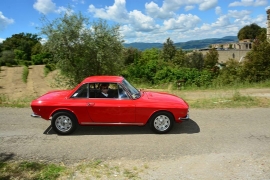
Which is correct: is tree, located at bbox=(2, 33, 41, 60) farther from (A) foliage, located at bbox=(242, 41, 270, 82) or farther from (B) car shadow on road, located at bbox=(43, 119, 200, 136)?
(B) car shadow on road, located at bbox=(43, 119, 200, 136)

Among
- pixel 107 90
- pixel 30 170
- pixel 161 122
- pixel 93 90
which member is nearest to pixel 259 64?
pixel 161 122

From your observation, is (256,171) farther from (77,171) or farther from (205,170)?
(77,171)

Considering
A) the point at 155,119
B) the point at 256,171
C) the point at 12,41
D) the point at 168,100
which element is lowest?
the point at 256,171

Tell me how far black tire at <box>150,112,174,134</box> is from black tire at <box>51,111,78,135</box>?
209 centimetres

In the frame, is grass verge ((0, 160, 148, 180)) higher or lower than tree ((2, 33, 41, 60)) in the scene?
lower

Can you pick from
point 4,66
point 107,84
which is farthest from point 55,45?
point 4,66

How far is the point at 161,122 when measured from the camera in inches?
263

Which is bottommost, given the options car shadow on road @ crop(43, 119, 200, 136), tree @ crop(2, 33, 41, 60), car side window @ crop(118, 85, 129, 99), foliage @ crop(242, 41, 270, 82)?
car shadow on road @ crop(43, 119, 200, 136)

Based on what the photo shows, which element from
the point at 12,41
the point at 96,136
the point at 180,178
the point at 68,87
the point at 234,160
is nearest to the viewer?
the point at 180,178

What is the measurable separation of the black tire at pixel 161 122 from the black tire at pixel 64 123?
209 cm

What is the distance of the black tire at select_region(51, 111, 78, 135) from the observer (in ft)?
21.7

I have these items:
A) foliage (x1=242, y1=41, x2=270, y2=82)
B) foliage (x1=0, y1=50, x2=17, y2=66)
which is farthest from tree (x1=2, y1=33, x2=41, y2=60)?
foliage (x1=242, y1=41, x2=270, y2=82)

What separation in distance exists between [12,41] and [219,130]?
314ft

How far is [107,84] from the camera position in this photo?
6.87 metres
